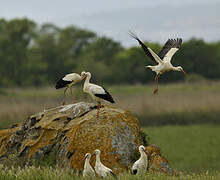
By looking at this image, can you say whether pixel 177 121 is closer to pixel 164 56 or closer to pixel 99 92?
pixel 164 56

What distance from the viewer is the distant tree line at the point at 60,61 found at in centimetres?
5731

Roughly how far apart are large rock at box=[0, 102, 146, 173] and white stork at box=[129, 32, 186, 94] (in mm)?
1475

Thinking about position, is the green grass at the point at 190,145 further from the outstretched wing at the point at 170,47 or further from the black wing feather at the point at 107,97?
the black wing feather at the point at 107,97

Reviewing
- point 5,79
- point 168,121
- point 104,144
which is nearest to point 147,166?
point 104,144

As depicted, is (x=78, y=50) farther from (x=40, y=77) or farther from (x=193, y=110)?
(x=193, y=110)

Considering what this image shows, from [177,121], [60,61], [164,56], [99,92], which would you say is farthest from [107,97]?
[60,61]

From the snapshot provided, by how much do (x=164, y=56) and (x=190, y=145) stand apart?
8.18 m

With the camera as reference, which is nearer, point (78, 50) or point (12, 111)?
point (12, 111)

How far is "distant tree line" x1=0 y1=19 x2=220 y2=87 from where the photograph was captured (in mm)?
57312

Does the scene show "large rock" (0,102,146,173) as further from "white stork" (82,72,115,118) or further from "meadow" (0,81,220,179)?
"meadow" (0,81,220,179)

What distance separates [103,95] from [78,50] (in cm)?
7719

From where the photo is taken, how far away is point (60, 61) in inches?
2586

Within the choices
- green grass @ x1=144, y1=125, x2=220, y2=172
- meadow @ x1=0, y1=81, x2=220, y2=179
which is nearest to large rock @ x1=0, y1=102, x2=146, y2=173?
green grass @ x1=144, y1=125, x2=220, y2=172

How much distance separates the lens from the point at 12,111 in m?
20.4
